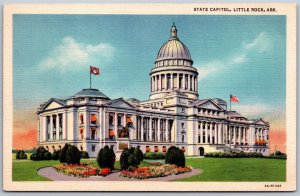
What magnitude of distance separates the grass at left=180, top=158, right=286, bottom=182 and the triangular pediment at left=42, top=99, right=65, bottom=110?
5430 millimetres

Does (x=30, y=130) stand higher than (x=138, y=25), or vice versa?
(x=138, y=25)

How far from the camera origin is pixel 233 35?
18859 millimetres

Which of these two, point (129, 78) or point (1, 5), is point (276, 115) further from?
point (1, 5)

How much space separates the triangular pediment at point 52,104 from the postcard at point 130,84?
0.05 m

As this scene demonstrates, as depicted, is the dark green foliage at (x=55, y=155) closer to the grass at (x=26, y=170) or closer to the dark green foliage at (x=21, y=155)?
the grass at (x=26, y=170)

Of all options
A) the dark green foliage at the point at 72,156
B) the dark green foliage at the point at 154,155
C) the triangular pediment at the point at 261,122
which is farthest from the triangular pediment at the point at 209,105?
the dark green foliage at the point at 72,156

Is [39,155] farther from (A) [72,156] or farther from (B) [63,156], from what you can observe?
(A) [72,156]

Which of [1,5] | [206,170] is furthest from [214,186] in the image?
[1,5]

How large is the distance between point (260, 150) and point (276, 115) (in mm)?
1990

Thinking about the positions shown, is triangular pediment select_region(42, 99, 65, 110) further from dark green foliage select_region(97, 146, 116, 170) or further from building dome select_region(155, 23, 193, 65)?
building dome select_region(155, 23, 193, 65)

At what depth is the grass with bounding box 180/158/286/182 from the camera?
18.6 m

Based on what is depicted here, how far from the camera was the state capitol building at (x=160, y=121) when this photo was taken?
19.5 m

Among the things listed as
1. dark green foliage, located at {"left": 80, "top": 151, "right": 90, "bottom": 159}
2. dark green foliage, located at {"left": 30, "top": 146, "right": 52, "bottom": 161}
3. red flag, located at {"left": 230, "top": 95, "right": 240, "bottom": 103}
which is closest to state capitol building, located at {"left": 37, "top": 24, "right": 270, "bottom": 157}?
dark green foliage, located at {"left": 80, "top": 151, "right": 90, "bottom": 159}

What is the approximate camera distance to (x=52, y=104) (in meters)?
19.0
